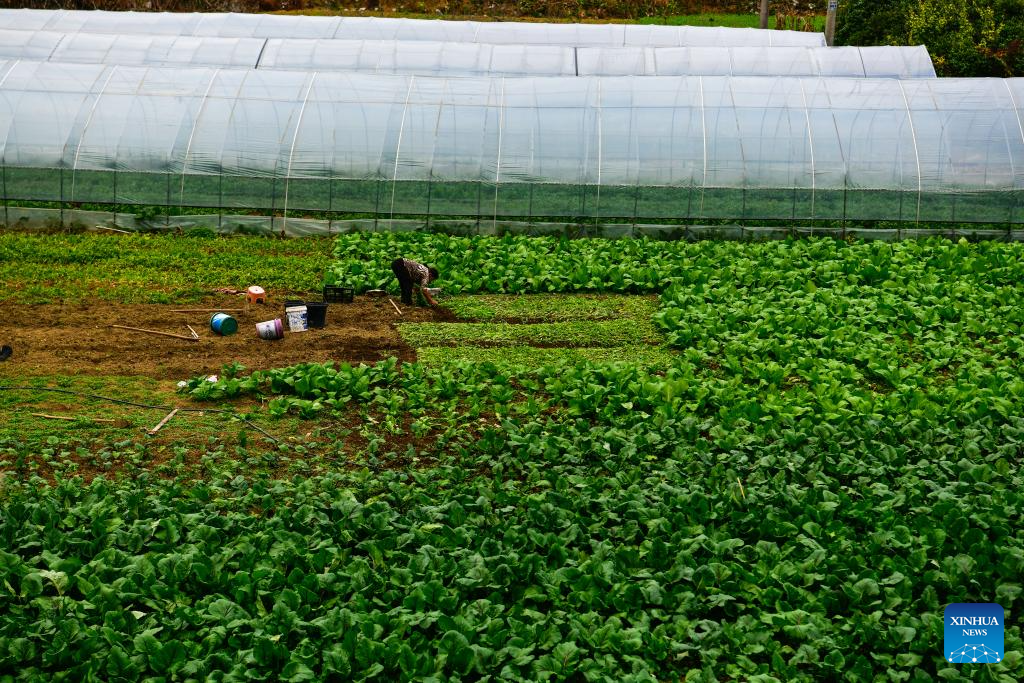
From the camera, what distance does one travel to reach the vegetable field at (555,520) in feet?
20.8

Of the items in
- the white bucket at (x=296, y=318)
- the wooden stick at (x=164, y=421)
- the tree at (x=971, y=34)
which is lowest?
the wooden stick at (x=164, y=421)

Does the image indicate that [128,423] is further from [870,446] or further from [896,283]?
[896,283]

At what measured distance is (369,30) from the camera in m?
31.0

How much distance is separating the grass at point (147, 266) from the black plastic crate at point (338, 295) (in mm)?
885

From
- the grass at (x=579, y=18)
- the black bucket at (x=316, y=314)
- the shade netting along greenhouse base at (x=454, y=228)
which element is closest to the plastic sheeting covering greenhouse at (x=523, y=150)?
the shade netting along greenhouse base at (x=454, y=228)

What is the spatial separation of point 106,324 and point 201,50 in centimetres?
1480

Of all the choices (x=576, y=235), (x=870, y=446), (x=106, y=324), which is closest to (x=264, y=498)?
(x=870, y=446)

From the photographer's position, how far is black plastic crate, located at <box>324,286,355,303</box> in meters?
14.7

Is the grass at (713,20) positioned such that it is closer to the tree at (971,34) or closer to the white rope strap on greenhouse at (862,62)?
the tree at (971,34)

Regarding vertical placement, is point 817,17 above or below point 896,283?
above

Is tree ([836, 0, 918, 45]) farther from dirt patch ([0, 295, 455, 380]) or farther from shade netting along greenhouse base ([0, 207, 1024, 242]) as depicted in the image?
dirt patch ([0, 295, 455, 380])

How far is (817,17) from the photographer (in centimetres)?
4606

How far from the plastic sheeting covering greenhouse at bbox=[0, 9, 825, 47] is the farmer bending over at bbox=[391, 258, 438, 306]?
1801cm

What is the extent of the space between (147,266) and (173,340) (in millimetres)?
4235
